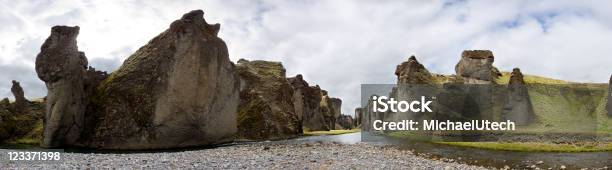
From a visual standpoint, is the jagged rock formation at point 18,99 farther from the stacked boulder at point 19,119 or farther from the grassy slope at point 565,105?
the grassy slope at point 565,105

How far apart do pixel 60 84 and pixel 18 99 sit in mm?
30745

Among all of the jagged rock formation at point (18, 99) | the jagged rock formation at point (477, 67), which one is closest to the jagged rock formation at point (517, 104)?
the jagged rock formation at point (477, 67)

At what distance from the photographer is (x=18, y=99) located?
82.9 meters

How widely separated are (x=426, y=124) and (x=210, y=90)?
5404 centimetres

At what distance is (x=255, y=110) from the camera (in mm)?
93625

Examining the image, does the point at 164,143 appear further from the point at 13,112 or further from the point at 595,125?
the point at 595,125

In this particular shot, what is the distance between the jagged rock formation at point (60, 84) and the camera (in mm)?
58250

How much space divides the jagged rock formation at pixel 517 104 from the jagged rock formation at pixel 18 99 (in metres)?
95.2

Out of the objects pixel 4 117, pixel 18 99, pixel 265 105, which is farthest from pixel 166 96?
pixel 18 99

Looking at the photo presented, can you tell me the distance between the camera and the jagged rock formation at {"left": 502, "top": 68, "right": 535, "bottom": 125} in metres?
114

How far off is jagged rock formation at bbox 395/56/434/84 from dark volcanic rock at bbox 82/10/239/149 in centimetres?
5950

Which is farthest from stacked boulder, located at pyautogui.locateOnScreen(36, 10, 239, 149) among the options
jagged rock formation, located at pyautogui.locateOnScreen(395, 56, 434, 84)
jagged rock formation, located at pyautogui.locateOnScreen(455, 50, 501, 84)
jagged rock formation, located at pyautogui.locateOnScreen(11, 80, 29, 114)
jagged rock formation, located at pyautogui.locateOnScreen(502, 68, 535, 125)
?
jagged rock formation, located at pyautogui.locateOnScreen(455, 50, 501, 84)

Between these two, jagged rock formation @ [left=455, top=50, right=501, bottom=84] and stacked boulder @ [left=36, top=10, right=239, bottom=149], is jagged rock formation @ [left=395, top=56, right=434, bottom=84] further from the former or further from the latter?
stacked boulder @ [left=36, top=10, right=239, bottom=149]

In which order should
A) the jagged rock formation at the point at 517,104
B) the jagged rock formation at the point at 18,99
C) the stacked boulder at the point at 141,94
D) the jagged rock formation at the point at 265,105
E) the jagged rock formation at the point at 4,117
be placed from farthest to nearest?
the jagged rock formation at the point at 517,104 → the jagged rock formation at the point at 265,105 → the jagged rock formation at the point at 18,99 → the jagged rock formation at the point at 4,117 → the stacked boulder at the point at 141,94
